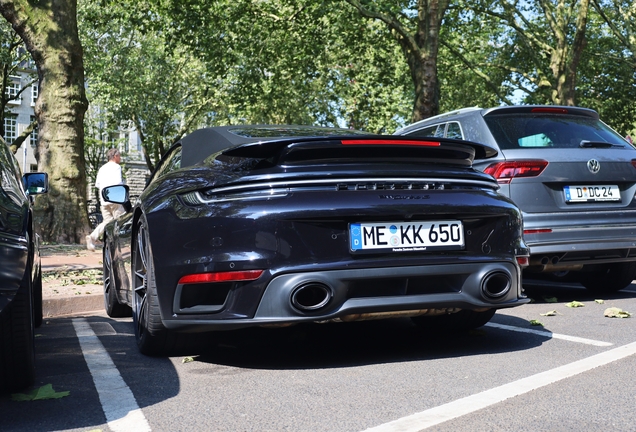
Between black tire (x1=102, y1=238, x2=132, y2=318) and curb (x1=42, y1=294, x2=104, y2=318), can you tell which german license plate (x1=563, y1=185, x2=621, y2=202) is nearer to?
black tire (x1=102, y1=238, x2=132, y2=318)

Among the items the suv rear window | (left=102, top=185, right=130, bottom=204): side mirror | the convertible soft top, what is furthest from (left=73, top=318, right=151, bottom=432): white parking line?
the suv rear window

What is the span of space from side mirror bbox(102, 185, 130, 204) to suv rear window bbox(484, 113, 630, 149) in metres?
3.01

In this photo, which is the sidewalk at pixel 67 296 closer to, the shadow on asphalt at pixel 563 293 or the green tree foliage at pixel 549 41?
the shadow on asphalt at pixel 563 293

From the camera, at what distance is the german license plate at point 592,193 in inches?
256

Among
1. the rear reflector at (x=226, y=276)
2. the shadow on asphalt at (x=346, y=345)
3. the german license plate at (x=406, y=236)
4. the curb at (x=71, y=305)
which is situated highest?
the german license plate at (x=406, y=236)

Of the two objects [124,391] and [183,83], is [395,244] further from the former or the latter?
[183,83]

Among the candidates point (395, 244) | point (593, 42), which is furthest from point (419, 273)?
point (593, 42)

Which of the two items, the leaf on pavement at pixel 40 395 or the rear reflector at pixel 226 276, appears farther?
the rear reflector at pixel 226 276

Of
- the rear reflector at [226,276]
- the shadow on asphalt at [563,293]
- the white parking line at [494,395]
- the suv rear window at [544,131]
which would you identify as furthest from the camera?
the shadow on asphalt at [563,293]

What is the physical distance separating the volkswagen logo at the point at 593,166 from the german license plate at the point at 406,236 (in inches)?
109

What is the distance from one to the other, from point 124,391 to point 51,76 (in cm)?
1178

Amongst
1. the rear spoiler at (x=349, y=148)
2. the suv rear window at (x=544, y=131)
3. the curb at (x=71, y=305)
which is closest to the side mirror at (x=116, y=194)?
the curb at (x=71, y=305)

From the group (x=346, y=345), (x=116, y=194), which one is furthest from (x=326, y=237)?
(x=116, y=194)

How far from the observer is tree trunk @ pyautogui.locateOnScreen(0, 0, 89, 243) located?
571 inches
